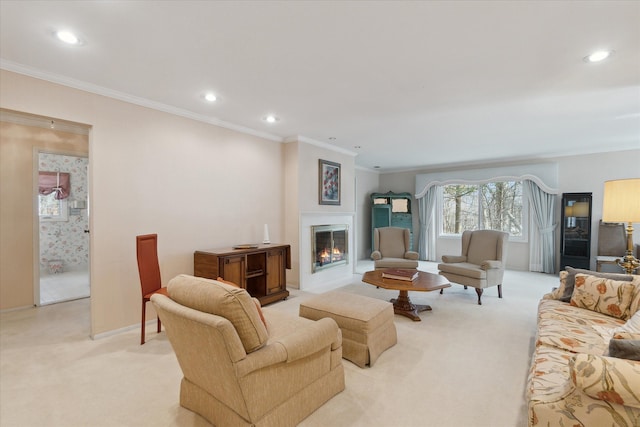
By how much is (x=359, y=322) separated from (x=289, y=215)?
2.80 m

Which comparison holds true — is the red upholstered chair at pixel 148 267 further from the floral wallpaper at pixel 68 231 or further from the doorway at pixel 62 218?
the floral wallpaper at pixel 68 231

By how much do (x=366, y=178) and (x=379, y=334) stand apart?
6081 millimetres

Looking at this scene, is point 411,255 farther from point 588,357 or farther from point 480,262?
point 588,357

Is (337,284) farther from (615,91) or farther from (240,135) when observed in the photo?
(615,91)

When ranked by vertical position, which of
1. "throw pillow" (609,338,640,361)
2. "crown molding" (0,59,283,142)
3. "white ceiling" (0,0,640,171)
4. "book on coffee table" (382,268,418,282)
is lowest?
"book on coffee table" (382,268,418,282)

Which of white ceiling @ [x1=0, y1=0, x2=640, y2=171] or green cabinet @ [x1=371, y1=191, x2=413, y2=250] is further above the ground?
white ceiling @ [x1=0, y1=0, x2=640, y2=171]

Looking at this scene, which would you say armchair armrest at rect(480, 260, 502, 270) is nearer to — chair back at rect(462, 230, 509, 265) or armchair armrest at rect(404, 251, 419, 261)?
chair back at rect(462, 230, 509, 265)

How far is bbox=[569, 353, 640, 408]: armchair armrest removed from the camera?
1.11 metres

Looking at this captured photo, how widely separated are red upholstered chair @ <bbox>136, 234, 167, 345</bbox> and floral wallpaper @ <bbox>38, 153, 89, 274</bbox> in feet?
12.3

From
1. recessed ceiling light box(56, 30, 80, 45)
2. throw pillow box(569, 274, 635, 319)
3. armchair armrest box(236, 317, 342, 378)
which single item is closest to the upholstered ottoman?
armchair armrest box(236, 317, 342, 378)

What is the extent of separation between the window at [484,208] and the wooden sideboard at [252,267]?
5115 mm

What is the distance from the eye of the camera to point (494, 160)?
22.6 ft

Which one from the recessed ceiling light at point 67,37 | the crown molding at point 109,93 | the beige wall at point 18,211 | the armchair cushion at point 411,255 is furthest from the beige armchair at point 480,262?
the beige wall at point 18,211

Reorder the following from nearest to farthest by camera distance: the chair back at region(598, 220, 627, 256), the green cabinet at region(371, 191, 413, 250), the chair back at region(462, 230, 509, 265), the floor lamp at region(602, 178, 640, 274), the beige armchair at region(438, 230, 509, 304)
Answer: the floor lamp at region(602, 178, 640, 274) → the beige armchair at region(438, 230, 509, 304) → the chair back at region(462, 230, 509, 265) → the chair back at region(598, 220, 627, 256) → the green cabinet at region(371, 191, 413, 250)
